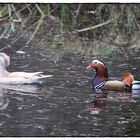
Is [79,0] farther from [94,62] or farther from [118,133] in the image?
[118,133]

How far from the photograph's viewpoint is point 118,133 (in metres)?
2.09

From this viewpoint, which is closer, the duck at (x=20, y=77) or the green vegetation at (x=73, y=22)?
the duck at (x=20, y=77)

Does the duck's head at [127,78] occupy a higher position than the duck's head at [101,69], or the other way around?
the duck's head at [101,69]

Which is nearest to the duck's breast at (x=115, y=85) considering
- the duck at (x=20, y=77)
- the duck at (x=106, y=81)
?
the duck at (x=106, y=81)

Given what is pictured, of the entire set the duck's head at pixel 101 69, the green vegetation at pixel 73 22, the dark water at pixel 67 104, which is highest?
the green vegetation at pixel 73 22

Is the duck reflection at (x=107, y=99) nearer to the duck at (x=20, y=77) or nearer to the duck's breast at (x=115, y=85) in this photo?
the duck's breast at (x=115, y=85)

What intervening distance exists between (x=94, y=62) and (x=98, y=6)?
0.24 meters

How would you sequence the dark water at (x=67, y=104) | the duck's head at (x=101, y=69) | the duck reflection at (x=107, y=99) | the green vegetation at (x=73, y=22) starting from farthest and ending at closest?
the green vegetation at (x=73, y=22), the duck's head at (x=101, y=69), the duck reflection at (x=107, y=99), the dark water at (x=67, y=104)

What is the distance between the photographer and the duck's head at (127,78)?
228 centimetres

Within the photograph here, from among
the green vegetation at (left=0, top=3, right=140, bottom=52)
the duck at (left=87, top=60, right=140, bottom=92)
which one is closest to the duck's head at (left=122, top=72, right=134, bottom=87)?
the duck at (left=87, top=60, right=140, bottom=92)

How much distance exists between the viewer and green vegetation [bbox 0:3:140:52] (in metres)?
2.46

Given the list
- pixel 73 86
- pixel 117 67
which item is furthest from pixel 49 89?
pixel 117 67

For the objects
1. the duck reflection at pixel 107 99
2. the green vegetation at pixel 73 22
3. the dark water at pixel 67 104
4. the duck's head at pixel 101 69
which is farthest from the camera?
the green vegetation at pixel 73 22

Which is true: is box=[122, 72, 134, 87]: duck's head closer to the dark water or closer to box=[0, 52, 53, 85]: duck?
the dark water
